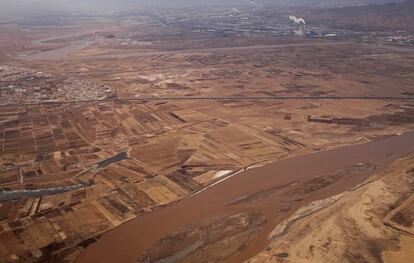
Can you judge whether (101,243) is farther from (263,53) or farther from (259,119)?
(263,53)

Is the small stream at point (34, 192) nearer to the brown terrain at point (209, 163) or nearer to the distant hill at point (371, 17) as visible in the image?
the brown terrain at point (209, 163)

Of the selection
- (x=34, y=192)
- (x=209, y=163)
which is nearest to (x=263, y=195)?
(x=209, y=163)

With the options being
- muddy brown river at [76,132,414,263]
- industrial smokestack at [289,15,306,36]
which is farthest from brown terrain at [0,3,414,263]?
industrial smokestack at [289,15,306,36]

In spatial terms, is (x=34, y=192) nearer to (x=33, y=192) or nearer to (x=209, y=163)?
(x=33, y=192)

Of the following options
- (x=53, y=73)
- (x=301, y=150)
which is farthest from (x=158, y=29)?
(x=301, y=150)

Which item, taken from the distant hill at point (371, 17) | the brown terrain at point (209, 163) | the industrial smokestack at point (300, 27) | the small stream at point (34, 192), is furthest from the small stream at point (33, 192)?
the distant hill at point (371, 17)

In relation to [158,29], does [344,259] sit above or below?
below
